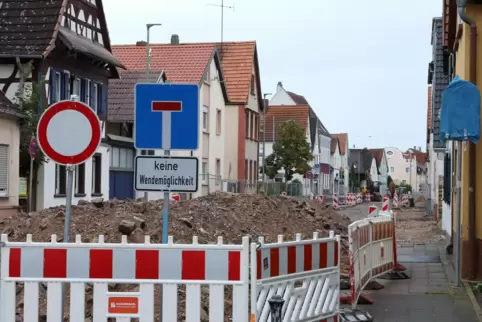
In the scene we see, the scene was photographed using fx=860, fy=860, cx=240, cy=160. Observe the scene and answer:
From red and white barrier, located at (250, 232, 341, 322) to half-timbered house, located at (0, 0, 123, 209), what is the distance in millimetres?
22262

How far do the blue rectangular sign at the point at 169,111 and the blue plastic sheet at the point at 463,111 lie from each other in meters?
6.94

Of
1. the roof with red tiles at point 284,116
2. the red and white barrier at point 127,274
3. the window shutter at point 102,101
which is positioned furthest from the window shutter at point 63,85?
the roof with red tiles at point 284,116

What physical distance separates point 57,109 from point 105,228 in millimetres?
5148

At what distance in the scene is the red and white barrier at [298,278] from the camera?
23.7ft

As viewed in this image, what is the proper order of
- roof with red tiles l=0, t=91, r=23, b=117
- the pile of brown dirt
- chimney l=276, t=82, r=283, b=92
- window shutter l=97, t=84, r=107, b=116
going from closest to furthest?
the pile of brown dirt → roof with red tiles l=0, t=91, r=23, b=117 → window shutter l=97, t=84, r=107, b=116 → chimney l=276, t=82, r=283, b=92

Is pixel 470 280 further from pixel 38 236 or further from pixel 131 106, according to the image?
pixel 131 106

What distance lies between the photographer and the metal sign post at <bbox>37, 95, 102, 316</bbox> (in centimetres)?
844

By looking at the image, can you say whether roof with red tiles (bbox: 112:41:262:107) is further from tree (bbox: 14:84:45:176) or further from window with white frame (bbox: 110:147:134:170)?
tree (bbox: 14:84:45:176)

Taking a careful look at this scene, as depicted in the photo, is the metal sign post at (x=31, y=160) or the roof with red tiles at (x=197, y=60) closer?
the metal sign post at (x=31, y=160)

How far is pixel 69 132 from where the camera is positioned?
847cm

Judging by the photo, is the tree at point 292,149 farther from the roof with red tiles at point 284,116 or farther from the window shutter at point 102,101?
the window shutter at point 102,101

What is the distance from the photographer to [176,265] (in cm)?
711

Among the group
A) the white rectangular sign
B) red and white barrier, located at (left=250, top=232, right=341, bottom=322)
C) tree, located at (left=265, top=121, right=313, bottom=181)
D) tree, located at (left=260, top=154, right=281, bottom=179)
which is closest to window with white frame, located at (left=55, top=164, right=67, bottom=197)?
Answer: red and white barrier, located at (left=250, top=232, right=341, bottom=322)

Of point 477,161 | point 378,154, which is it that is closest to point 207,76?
point 477,161
